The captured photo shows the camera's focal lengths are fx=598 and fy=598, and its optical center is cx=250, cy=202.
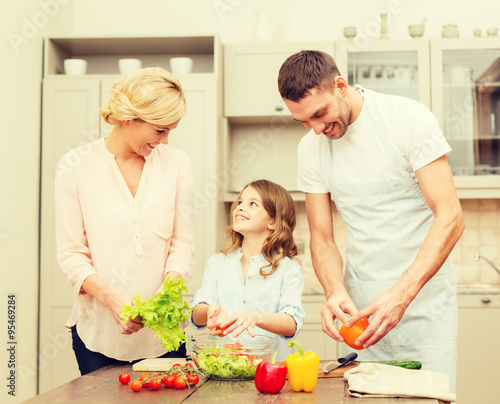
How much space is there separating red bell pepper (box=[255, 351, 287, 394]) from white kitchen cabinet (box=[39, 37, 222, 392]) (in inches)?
81.5

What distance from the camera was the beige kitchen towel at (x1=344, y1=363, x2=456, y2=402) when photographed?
140 cm

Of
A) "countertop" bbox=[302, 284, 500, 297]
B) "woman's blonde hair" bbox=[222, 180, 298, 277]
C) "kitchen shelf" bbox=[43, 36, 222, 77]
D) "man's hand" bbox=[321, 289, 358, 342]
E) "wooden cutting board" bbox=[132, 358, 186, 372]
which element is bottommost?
"wooden cutting board" bbox=[132, 358, 186, 372]

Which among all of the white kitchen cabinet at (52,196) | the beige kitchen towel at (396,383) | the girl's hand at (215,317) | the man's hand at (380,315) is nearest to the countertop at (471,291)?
the white kitchen cabinet at (52,196)

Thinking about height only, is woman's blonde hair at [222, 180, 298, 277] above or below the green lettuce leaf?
above

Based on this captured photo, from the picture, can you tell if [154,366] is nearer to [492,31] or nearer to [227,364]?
[227,364]

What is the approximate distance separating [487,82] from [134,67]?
216 centimetres

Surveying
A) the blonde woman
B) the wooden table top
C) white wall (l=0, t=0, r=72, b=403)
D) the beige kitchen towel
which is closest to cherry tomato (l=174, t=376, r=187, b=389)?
the wooden table top

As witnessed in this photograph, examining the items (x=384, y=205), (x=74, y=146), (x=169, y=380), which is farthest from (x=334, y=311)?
(x=74, y=146)

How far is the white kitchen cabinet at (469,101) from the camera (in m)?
3.64

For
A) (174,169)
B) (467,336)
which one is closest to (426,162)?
(174,169)

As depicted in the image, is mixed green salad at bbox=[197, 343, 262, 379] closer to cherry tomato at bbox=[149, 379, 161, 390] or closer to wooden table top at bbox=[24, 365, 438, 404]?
wooden table top at bbox=[24, 365, 438, 404]

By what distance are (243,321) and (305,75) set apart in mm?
724

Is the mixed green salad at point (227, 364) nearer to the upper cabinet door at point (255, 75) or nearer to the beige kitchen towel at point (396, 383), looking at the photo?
the beige kitchen towel at point (396, 383)

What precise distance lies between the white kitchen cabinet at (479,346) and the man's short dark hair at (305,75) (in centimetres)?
218
